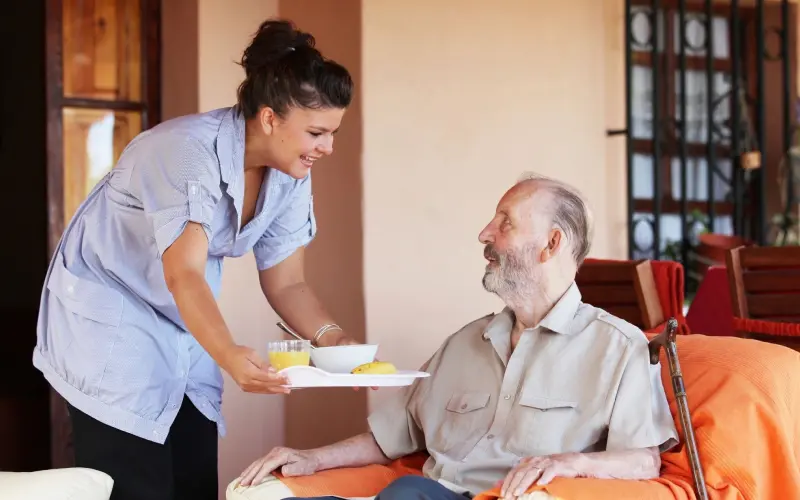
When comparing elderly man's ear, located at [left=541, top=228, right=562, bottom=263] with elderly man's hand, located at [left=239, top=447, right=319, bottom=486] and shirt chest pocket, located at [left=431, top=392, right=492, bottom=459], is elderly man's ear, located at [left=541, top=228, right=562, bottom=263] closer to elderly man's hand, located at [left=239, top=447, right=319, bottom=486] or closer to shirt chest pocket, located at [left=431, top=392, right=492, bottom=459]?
shirt chest pocket, located at [left=431, top=392, right=492, bottom=459]

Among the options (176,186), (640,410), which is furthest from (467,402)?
(176,186)

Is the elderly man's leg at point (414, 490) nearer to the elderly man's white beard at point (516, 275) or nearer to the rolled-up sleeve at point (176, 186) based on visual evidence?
the elderly man's white beard at point (516, 275)

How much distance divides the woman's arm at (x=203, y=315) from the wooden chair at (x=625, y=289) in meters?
1.65

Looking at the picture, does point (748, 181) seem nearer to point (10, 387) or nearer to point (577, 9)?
point (577, 9)

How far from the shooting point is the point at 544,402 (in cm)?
222

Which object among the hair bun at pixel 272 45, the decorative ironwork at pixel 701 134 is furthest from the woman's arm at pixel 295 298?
the decorative ironwork at pixel 701 134

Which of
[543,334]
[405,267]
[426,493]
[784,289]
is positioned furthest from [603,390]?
[405,267]

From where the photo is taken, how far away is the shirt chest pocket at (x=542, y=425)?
218 cm

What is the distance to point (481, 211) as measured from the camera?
12.7 feet

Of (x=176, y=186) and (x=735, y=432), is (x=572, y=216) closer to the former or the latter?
(x=735, y=432)

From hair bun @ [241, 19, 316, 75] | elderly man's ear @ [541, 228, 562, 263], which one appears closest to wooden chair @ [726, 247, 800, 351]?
elderly man's ear @ [541, 228, 562, 263]

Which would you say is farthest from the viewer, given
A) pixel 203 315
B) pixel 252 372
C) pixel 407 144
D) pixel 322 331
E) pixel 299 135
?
pixel 407 144

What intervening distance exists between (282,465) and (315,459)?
0.08 m

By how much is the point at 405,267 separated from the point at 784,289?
1270 millimetres
